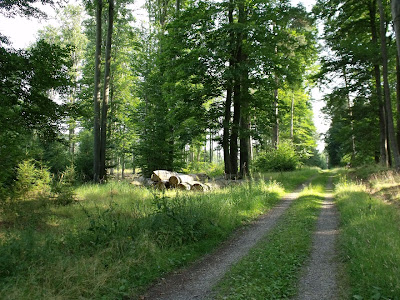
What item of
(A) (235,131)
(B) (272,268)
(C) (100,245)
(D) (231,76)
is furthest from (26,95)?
(A) (235,131)

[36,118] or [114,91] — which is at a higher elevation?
[114,91]

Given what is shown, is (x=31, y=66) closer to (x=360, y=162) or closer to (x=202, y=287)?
(x=202, y=287)

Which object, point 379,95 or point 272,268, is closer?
point 272,268

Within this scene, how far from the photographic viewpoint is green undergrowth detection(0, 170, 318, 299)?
4105 millimetres

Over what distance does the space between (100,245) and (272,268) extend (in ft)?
10.7

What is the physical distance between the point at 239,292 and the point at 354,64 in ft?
66.7

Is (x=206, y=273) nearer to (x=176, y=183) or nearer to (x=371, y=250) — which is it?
(x=371, y=250)

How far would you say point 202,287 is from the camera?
4617 mm

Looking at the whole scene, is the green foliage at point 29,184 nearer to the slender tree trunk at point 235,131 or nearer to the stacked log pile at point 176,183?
the stacked log pile at point 176,183

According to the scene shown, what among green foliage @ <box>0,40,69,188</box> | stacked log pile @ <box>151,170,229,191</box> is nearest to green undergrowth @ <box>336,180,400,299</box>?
stacked log pile @ <box>151,170,229,191</box>

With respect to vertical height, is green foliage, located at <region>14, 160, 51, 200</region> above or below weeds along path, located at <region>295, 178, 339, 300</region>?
above

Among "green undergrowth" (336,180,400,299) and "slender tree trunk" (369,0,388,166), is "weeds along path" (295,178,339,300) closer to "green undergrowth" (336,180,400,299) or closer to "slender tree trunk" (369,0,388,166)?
"green undergrowth" (336,180,400,299)

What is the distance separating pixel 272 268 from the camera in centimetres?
507

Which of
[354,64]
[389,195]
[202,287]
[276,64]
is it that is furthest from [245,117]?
[202,287]
